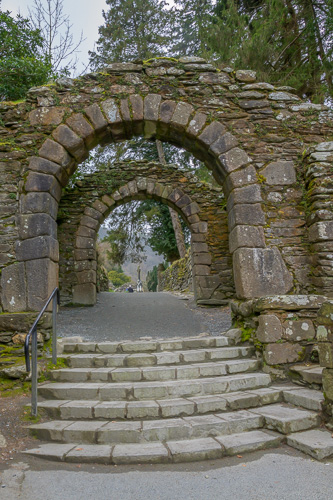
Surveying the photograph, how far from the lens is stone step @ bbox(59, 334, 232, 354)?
424 cm

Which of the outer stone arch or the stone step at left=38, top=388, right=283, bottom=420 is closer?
the stone step at left=38, top=388, right=283, bottom=420

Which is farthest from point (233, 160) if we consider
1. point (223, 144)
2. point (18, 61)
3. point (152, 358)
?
point (18, 61)

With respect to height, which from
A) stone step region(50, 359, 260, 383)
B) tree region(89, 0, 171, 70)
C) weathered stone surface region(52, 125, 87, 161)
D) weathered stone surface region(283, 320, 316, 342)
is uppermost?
tree region(89, 0, 171, 70)

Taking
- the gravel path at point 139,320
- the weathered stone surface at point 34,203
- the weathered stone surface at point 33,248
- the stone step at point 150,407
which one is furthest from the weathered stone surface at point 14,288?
the stone step at point 150,407

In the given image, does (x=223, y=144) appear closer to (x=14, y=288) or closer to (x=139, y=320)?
(x=14, y=288)

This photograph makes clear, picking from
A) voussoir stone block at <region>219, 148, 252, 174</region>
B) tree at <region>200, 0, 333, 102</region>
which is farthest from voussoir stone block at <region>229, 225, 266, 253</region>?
tree at <region>200, 0, 333, 102</region>

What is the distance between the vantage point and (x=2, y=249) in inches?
175

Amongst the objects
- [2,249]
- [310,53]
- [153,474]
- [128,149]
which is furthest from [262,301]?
[128,149]

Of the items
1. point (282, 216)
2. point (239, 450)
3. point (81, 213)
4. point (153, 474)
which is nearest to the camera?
point (153, 474)

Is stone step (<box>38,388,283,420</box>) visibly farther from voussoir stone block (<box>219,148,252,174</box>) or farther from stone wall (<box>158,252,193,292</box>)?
stone wall (<box>158,252,193,292</box>)

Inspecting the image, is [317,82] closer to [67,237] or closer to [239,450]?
[67,237]

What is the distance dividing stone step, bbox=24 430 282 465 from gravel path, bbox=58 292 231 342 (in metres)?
2.63

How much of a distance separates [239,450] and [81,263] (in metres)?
7.01

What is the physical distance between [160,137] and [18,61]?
3.85m
